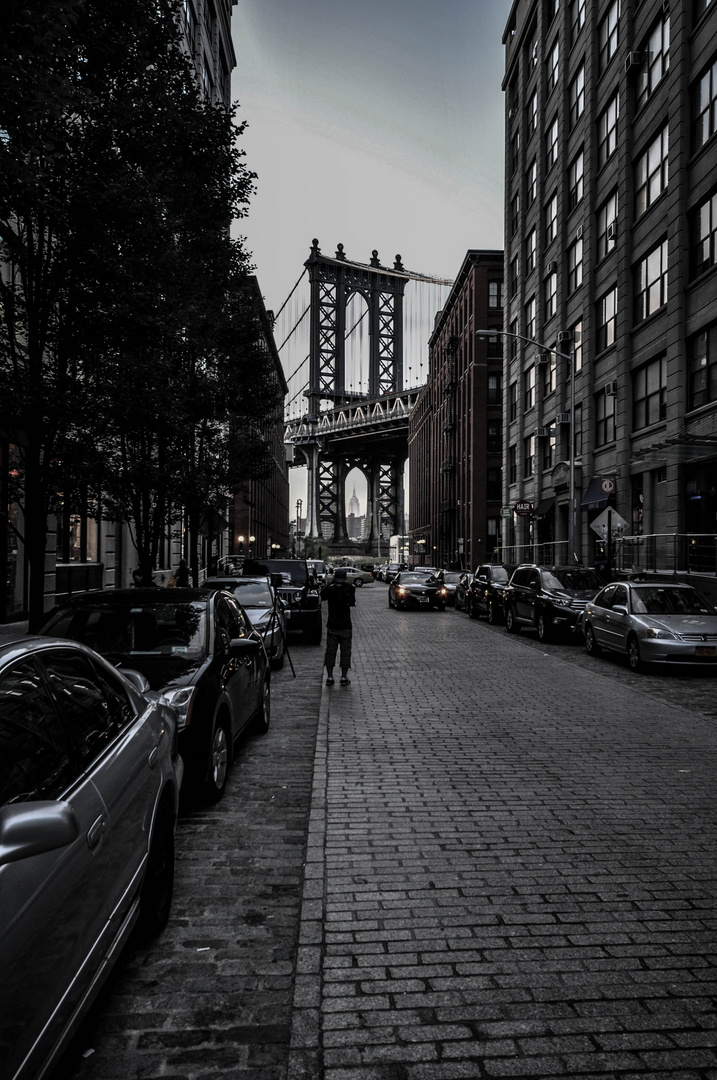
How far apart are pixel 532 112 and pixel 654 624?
37640 mm

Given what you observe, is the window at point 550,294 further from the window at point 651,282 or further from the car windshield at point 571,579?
the car windshield at point 571,579

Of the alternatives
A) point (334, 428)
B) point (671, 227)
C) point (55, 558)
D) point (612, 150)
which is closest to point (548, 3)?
point (612, 150)

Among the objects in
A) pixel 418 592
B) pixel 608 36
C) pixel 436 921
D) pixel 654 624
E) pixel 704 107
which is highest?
pixel 608 36

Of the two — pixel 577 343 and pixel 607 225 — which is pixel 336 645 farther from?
pixel 577 343

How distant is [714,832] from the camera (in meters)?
5.02

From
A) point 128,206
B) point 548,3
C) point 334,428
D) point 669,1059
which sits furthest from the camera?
point 334,428

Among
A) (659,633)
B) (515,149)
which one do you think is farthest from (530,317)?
(659,633)

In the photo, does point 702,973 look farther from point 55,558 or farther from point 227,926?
point 55,558

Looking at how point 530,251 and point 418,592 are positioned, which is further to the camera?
point 530,251

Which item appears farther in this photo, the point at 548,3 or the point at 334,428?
the point at 334,428

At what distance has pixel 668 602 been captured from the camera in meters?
13.8

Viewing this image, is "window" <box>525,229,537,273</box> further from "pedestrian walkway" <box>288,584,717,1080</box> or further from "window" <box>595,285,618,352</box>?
"pedestrian walkway" <box>288,584,717,1080</box>

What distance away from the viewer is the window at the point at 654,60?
23.8 m

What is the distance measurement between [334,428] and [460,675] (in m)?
113
